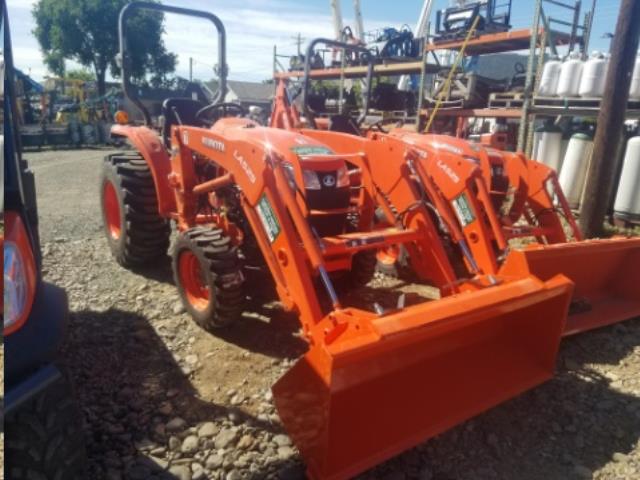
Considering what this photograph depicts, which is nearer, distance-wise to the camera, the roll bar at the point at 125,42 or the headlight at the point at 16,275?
the headlight at the point at 16,275

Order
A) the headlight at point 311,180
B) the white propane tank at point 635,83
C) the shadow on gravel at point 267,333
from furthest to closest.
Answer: the white propane tank at point 635,83 < the shadow on gravel at point 267,333 < the headlight at point 311,180

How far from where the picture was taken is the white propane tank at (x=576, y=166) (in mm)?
7379

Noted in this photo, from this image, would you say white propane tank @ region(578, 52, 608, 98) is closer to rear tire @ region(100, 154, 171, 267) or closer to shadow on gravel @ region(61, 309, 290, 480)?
rear tire @ region(100, 154, 171, 267)

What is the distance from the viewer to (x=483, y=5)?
38.5 ft

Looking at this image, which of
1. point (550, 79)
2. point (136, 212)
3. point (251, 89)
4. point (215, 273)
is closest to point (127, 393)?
point (215, 273)

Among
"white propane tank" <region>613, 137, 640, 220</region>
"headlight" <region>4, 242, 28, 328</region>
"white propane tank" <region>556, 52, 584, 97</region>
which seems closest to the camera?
"headlight" <region>4, 242, 28, 328</region>

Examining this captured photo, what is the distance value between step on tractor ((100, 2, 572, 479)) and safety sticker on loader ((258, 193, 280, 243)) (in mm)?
10

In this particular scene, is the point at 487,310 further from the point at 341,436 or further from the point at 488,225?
the point at 488,225

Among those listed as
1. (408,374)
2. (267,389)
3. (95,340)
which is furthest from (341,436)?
(95,340)

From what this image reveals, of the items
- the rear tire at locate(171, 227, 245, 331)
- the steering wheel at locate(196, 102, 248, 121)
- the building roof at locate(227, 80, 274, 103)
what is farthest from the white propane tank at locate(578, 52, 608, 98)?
the building roof at locate(227, 80, 274, 103)

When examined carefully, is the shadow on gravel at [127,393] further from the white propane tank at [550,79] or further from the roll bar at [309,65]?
the white propane tank at [550,79]

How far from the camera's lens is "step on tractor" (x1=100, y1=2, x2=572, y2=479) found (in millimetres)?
2295

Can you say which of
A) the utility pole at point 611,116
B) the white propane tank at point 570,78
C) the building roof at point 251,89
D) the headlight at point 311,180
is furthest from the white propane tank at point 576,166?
the building roof at point 251,89

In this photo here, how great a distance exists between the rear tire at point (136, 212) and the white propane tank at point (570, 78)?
6351 millimetres
